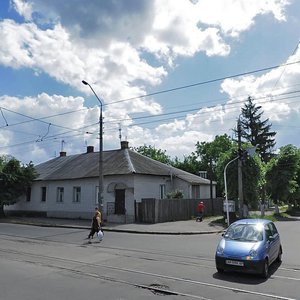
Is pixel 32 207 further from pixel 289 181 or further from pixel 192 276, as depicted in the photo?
pixel 192 276

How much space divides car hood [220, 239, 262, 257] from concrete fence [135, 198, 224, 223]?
19.0m

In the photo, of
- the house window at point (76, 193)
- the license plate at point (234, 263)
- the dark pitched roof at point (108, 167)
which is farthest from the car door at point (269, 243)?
the house window at point (76, 193)

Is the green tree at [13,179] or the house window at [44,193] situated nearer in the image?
the green tree at [13,179]

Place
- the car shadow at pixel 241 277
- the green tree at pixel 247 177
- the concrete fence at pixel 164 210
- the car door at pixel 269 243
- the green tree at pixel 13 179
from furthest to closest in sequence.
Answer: the green tree at pixel 13 179 < the green tree at pixel 247 177 < the concrete fence at pixel 164 210 < the car door at pixel 269 243 < the car shadow at pixel 241 277

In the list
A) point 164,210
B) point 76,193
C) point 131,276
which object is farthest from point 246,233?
point 76,193

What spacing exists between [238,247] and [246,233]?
92 centimetres

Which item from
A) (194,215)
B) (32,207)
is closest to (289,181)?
(194,215)

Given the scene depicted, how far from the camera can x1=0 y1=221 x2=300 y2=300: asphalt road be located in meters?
8.21

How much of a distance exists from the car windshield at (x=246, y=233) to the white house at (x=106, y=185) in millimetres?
19619

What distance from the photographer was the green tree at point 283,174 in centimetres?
4288

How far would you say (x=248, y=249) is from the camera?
10.3 m

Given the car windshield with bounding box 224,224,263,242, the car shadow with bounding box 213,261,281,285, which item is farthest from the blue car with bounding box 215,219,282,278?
the car shadow with bounding box 213,261,281,285

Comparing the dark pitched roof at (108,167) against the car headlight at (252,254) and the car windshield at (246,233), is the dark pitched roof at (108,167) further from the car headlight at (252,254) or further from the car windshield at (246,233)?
the car headlight at (252,254)

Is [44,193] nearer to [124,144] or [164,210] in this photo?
[124,144]
